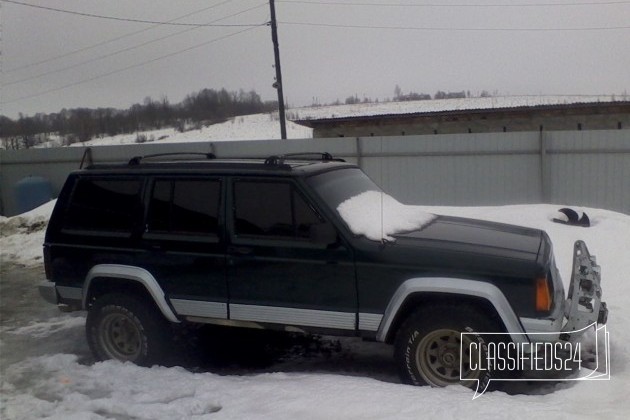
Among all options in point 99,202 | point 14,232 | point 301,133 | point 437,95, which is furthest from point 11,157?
point 437,95

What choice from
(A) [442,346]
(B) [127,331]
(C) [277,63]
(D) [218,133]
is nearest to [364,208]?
(A) [442,346]

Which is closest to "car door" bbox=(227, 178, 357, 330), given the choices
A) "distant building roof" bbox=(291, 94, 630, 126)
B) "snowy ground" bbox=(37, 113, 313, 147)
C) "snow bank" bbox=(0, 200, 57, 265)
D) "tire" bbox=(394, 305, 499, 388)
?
"tire" bbox=(394, 305, 499, 388)

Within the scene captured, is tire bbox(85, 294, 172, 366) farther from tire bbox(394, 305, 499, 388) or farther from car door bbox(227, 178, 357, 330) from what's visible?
tire bbox(394, 305, 499, 388)

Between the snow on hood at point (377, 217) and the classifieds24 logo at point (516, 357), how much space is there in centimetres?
103

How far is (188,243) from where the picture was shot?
5.26m

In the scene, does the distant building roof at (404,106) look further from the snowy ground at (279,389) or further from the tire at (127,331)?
the tire at (127,331)

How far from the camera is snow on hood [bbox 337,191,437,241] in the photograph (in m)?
4.89

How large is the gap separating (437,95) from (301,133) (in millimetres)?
9340

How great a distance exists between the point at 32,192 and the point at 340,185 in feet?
53.0

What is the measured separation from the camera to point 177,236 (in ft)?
17.5

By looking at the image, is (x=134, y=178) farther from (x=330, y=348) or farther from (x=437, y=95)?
(x=437, y=95)

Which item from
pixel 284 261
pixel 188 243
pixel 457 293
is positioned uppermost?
pixel 188 243

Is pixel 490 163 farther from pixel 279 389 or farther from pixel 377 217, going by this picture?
pixel 279 389

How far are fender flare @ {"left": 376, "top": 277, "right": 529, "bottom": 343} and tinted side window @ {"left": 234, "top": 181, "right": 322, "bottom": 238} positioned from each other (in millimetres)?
901
